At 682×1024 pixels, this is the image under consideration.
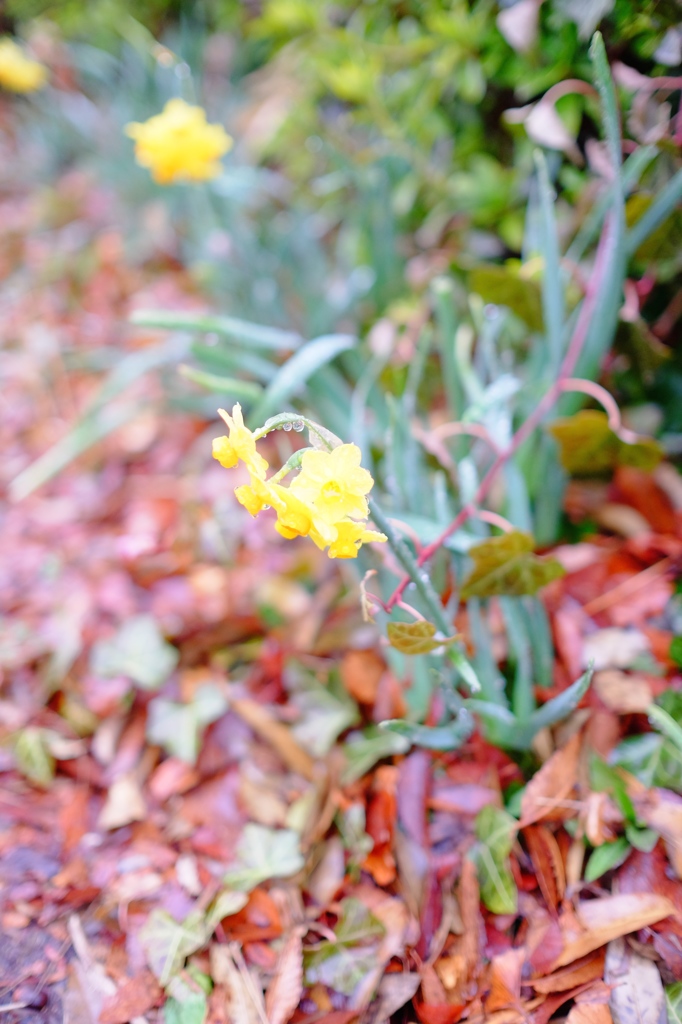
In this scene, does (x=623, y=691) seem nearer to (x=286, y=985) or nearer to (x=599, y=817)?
(x=599, y=817)

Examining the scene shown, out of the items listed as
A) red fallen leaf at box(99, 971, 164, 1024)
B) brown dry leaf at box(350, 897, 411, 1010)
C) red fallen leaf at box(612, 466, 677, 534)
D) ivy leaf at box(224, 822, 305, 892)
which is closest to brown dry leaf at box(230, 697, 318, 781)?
ivy leaf at box(224, 822, 305, 892)

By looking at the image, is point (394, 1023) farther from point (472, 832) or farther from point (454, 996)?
point (472, 832)

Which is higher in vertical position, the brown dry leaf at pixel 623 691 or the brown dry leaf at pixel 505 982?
the brown dry leaf at pixel 623 691

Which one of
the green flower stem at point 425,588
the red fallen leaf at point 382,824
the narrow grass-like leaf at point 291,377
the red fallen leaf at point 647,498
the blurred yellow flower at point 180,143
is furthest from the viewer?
the blurred yellow flower at point 180,143

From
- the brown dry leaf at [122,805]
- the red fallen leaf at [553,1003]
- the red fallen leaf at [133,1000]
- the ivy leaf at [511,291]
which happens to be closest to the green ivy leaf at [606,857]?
the red fallen leaf at [553,1003]

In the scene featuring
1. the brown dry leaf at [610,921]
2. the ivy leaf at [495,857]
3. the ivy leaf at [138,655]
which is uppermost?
the ivy leaf at [138,655]

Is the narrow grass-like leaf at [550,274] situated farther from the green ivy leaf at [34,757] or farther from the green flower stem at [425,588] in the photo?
the green ivy leaf at [34,757]
